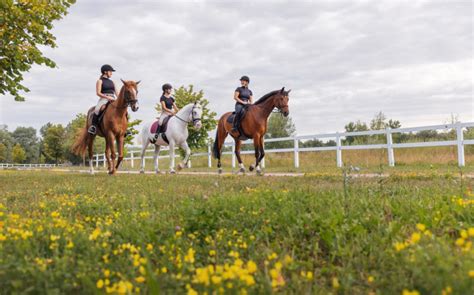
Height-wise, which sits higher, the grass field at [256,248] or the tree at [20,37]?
the tree at [20,37]

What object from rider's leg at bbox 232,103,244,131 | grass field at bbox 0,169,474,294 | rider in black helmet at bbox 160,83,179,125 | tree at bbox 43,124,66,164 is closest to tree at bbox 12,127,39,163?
tree at bbox 43,124,66,164

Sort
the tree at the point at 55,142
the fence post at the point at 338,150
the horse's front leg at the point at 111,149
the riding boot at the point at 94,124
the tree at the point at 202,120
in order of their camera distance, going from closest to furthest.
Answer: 1. the horse's front leg at the point at 111,149
2. the riding boot at the point at 94,124
3. the fence post at the point at 338,150
4. the tree at the point at 202,120
5. the tree at the point at 55,142

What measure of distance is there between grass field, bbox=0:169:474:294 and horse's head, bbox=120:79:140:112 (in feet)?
23.3

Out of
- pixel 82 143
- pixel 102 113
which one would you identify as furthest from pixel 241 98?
pixel 82 143

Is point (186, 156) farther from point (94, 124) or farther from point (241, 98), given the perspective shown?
point (94, 124)

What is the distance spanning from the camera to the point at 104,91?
1262cm

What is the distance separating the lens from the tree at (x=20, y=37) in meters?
9.97

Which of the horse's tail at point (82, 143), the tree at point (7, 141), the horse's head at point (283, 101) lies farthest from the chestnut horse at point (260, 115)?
the tree at point (7, 141)

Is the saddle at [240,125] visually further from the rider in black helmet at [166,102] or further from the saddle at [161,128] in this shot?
the saddle at [161,128]

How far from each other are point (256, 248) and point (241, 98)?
9843mm

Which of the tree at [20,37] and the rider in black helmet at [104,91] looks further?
the rider in black helmet at [104,91]

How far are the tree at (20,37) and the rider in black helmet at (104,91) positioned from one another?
1.60m

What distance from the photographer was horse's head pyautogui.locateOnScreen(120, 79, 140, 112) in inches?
456

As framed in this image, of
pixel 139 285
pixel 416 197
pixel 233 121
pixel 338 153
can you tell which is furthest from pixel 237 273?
pixel 338 153
